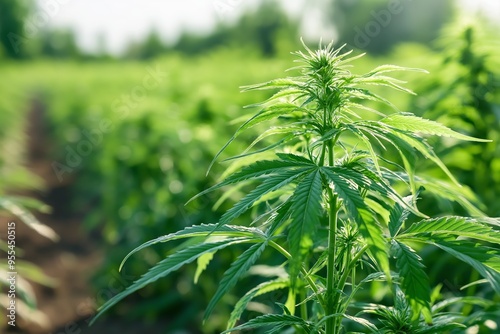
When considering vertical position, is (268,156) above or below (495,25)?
below

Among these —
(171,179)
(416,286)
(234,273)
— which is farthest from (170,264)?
(171,179)

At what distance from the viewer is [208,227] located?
138cm

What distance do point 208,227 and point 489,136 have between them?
A: 2058mm

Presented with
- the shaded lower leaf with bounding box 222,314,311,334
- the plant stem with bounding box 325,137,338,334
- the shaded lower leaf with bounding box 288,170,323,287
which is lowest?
the shaded lower leaf with bounding box 222,314,311,334

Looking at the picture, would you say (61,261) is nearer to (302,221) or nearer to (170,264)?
(170,264)

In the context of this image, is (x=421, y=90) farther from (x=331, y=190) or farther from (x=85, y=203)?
(x=85, y=203)

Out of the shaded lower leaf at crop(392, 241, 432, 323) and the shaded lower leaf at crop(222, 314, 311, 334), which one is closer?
the shaded lower leaf at crop(392, 241, 432, 323)

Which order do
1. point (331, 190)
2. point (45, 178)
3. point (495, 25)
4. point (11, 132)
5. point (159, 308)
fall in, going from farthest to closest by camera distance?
point (11, 132)
point (45, 178)
point (159, 308)
point (495, 25)
point (331, 190)

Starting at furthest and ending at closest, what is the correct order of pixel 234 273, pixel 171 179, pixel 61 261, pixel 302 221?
pixel 61 261
pixel 171 179
pixel 234 273
pixel 302 221

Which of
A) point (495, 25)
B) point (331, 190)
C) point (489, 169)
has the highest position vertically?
point (495, 25)

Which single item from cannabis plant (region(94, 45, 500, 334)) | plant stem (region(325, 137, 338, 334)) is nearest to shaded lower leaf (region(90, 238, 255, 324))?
cannabis plant (region(94, 45, 500, 334))

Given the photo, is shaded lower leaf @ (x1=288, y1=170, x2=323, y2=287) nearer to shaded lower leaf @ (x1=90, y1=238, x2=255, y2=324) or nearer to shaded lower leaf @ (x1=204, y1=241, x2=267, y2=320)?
shaded lower leaf @ (x1=204, y1=241, x2=267, y2=320)

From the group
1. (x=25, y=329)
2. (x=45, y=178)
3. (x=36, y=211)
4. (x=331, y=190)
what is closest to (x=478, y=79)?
(x=331, y=190)

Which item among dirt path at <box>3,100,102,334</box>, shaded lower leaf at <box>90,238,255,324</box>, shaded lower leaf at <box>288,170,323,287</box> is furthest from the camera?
dirt path at <box>3,100,102,334</box>
